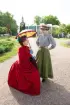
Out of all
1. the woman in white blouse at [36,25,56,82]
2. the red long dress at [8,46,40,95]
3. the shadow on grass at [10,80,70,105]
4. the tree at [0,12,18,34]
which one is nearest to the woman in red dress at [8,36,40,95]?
the red long dress at [8,46,40,95]

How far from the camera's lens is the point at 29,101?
694 cm

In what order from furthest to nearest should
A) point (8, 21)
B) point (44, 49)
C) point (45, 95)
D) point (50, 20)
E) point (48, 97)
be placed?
point (50, 20)
point (8, 21)
point (44, 49)
point (45, 95)
point (48, 97)

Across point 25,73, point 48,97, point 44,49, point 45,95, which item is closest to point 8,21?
point 44,49

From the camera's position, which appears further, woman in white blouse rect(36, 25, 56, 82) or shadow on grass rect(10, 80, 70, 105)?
woman in white blouse rect(36, 25, 56, 82)

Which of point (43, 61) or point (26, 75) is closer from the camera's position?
point (26, 75)

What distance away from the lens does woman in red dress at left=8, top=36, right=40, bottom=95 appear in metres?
7.70

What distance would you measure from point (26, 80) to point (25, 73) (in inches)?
7.6

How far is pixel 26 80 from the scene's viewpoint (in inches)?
307

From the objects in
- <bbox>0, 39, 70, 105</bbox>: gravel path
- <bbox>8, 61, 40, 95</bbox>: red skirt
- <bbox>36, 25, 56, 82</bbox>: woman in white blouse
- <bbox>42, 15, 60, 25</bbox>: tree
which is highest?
<bbox>36, 25, 56, 82</bbox>: woman in white blouse

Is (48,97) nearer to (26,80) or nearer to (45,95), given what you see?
(45,95)

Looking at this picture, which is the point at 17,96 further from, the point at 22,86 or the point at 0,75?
the point at 0,75

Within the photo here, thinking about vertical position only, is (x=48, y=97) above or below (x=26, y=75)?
below

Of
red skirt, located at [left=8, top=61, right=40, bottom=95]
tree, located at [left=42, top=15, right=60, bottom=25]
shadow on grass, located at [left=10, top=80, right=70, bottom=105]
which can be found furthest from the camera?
tree, located at [left=42, top=15, right=60, bottom=25]

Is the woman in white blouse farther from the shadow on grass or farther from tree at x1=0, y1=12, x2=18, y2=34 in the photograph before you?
tree at x1=0, y1=12, x2=18, y2=34
